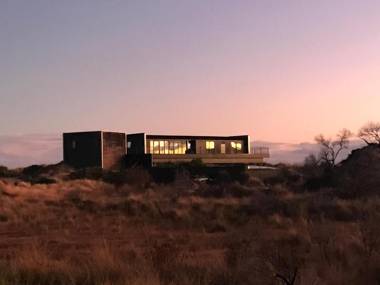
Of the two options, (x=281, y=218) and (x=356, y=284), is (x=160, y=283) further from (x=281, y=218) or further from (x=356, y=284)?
(x=281, y=218)

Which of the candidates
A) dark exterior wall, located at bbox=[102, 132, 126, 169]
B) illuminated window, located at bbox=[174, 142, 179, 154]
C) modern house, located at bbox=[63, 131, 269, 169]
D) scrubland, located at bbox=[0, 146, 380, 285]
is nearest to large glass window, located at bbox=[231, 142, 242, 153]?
modern house, located at bbox=[63, 131, 269, 169]

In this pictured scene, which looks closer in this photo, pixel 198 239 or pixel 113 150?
pixel 198 239

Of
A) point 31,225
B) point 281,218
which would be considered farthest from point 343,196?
point 31,225

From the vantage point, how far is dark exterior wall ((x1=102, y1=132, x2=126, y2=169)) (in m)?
103

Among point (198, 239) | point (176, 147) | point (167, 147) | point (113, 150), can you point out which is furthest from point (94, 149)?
point (198, 239)

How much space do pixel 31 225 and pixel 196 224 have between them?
7.17m

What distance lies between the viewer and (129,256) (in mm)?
16031

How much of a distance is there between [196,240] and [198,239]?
18.1 inches

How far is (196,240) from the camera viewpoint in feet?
73.5

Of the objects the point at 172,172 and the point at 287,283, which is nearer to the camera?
the point at 287,283

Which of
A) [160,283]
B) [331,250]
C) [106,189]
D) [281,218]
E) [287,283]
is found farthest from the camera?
[106,189]

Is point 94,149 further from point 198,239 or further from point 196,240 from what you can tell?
point 196,240

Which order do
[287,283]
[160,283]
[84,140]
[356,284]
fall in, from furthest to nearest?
[84,140] < [356,284] < [160,283] < [287,283]

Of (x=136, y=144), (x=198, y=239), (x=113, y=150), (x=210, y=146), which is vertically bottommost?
(x=198, y=239)
